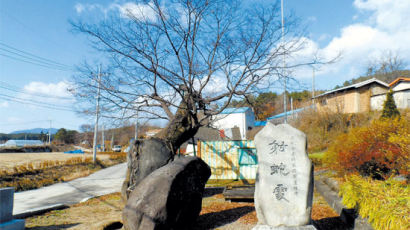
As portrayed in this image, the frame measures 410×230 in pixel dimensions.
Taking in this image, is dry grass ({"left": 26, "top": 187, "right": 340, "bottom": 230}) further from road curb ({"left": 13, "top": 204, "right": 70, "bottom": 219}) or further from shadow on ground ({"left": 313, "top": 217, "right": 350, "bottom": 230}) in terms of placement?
road curb ({"left": 13, "top": 204, "right": 70, "bottom": 219})

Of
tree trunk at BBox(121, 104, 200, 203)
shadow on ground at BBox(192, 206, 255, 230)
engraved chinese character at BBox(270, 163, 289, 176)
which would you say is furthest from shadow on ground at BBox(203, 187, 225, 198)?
engraved chinese character at BBox(270, 163, 289, 176)

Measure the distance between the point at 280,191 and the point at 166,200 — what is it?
2252mm

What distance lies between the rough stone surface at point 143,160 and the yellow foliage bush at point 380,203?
199 inches

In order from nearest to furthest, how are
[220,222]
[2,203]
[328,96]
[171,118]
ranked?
[2,203] < [220,222] < [171,118] < [328,96]

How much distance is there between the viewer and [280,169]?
16.4 feet

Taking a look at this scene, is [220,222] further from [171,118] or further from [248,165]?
[248,165]

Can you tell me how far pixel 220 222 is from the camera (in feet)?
21.5

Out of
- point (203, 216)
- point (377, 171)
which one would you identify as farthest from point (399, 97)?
point (203, 216)

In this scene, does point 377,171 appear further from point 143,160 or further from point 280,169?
point 143,160

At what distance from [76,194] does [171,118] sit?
231 inches

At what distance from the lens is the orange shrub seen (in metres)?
6.97

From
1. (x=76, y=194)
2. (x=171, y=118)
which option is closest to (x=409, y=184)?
(x=171, y=118)

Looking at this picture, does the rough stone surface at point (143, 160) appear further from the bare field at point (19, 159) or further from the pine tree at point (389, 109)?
the pine tree at point (389, 109)

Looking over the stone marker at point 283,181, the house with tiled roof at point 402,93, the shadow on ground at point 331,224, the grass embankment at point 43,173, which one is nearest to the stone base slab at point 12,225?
the stone marker at point 283,181
